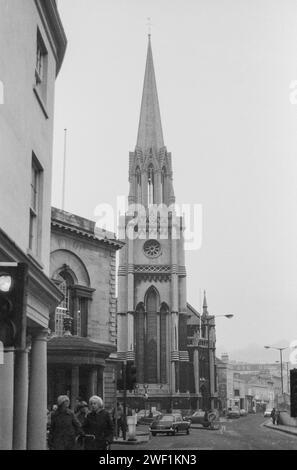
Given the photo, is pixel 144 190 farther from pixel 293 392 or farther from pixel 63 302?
pixel 293 392

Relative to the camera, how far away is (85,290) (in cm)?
3825

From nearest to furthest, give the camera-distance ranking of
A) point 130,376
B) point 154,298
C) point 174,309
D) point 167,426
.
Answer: point 130,376 → point 167,426 → point 174,309 → point 154,298

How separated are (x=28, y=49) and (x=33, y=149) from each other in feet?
6.59

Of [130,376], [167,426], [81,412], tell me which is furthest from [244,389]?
[81,412]

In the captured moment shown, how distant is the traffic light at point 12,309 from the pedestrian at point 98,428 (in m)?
5.37

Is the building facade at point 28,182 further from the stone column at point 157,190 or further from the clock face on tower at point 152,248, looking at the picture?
the stone column at point 157,190

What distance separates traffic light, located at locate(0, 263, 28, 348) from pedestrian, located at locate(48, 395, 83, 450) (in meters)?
5.49

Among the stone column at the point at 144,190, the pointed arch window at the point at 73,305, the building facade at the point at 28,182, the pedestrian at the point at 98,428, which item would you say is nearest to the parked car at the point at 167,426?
the pointed arch window at the point at 73,305

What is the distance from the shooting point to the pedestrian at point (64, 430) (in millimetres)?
11461

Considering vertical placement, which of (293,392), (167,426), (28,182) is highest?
(28,182)

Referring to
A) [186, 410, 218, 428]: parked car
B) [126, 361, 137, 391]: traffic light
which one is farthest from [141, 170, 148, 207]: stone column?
[126, 361, 137, 391]: traffic light

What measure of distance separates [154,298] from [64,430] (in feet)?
249

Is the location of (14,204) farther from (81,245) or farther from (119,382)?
(81,245)

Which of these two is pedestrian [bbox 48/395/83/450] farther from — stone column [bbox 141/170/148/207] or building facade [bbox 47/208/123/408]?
stone column [bbox 141/170/148/207]
